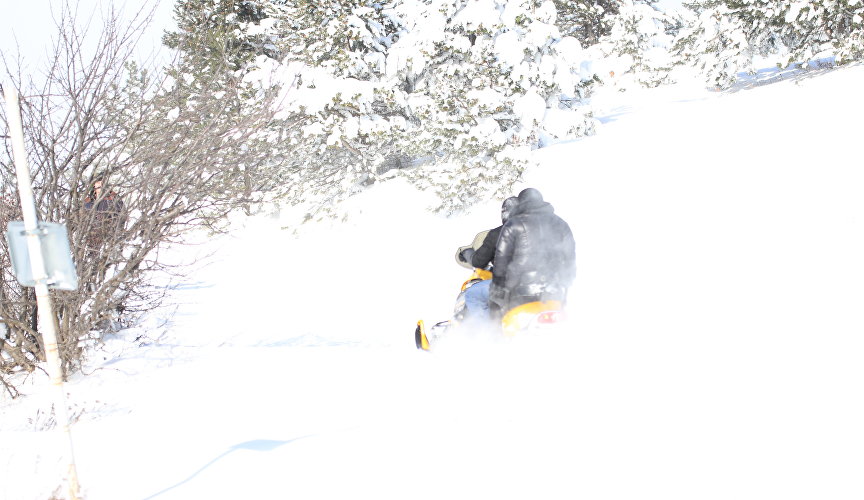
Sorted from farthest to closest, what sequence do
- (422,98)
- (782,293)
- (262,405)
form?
(422,98), (782,293), (262,405)

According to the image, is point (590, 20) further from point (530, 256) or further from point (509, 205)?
point (530, 256)

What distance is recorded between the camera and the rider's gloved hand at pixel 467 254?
659 cm

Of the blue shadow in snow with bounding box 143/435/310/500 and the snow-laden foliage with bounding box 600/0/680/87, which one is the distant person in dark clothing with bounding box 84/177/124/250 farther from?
the snow-laden foliage with bounding box 600/0/680/87

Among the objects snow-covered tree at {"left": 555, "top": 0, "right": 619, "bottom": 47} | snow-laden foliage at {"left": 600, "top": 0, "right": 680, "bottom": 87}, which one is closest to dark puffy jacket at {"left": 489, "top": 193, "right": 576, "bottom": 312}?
snow-covered tree at {"left": 555, "top": 0, "right": 619, "bottom": 47}

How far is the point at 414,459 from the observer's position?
149 inches

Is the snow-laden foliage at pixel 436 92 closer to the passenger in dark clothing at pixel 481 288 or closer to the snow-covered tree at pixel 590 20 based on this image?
the passenger in dark clothing at pixel 481 288

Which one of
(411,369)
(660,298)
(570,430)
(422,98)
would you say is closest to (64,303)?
(411,369)

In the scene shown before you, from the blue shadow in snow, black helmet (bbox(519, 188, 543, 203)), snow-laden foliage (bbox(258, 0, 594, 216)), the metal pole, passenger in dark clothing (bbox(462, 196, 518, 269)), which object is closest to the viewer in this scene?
the metal pole

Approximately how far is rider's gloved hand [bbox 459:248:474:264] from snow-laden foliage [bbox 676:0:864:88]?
17229mm

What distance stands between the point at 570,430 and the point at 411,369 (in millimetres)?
2582

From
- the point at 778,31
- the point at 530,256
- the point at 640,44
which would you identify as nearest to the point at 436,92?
the point at 530,256

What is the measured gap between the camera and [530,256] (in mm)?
5754

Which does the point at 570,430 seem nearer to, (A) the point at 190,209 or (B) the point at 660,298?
(A) the point at 190,209

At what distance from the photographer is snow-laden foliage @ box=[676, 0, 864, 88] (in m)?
19.3
